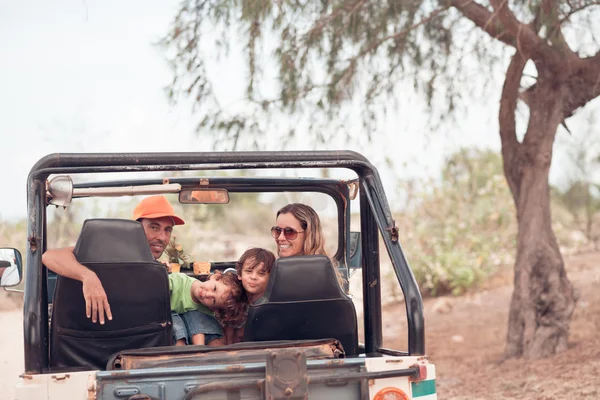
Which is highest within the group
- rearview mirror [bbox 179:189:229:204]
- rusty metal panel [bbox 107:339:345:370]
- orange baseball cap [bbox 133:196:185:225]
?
rearview mirror [bbox 179:189:229:204]

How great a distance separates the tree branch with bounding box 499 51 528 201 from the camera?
911cm

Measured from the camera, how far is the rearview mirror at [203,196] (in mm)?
5047

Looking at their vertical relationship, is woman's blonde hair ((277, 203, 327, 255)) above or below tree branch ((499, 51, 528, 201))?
below

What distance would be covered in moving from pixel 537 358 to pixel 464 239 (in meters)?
7.65

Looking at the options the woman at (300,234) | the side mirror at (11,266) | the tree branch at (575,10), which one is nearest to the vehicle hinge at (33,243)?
the side mirror at (11,266)

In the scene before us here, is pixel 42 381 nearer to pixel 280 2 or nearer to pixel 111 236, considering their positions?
pixel 111 236

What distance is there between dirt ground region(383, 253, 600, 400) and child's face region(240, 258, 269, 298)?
4340mm

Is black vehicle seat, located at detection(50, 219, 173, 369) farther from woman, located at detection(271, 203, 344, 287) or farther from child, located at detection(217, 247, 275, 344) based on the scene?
woman, located at detection(271, 203, 344, 287)

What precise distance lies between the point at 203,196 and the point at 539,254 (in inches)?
205

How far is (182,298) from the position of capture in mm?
4348

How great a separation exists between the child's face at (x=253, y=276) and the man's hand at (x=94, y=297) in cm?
70

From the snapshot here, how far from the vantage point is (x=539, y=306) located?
9266 millimetres

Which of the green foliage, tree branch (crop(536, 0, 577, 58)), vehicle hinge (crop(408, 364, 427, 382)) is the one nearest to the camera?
vehicle hinge (crop(408, 364, 427, 382))

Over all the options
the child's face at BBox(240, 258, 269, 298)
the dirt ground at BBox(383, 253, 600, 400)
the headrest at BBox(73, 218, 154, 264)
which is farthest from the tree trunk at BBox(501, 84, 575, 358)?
the headrest at BBox(73, 218, 154, 264)
